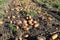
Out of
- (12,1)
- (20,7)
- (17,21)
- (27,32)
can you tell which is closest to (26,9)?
(20,7)

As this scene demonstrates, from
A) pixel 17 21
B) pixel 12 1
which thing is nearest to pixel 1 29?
pixel 17 21

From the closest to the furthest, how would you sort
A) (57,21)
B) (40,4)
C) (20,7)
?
(57,21) → (20,7) → (40,4)

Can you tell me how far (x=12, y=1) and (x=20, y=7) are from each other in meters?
0.75

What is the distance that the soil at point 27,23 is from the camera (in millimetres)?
6282

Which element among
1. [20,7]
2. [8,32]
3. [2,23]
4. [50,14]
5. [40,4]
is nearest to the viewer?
[8,32]

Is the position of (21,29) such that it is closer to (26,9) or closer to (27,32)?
(27,32)

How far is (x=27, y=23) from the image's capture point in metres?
7.23

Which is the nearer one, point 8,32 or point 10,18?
point 8,32

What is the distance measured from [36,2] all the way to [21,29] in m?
3.85

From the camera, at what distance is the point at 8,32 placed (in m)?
6.53

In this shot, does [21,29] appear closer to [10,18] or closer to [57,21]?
[10,18]

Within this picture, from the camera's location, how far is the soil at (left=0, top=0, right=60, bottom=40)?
247 inches

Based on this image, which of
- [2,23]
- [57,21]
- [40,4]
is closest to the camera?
[2,23]

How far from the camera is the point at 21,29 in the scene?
684 centimetres
